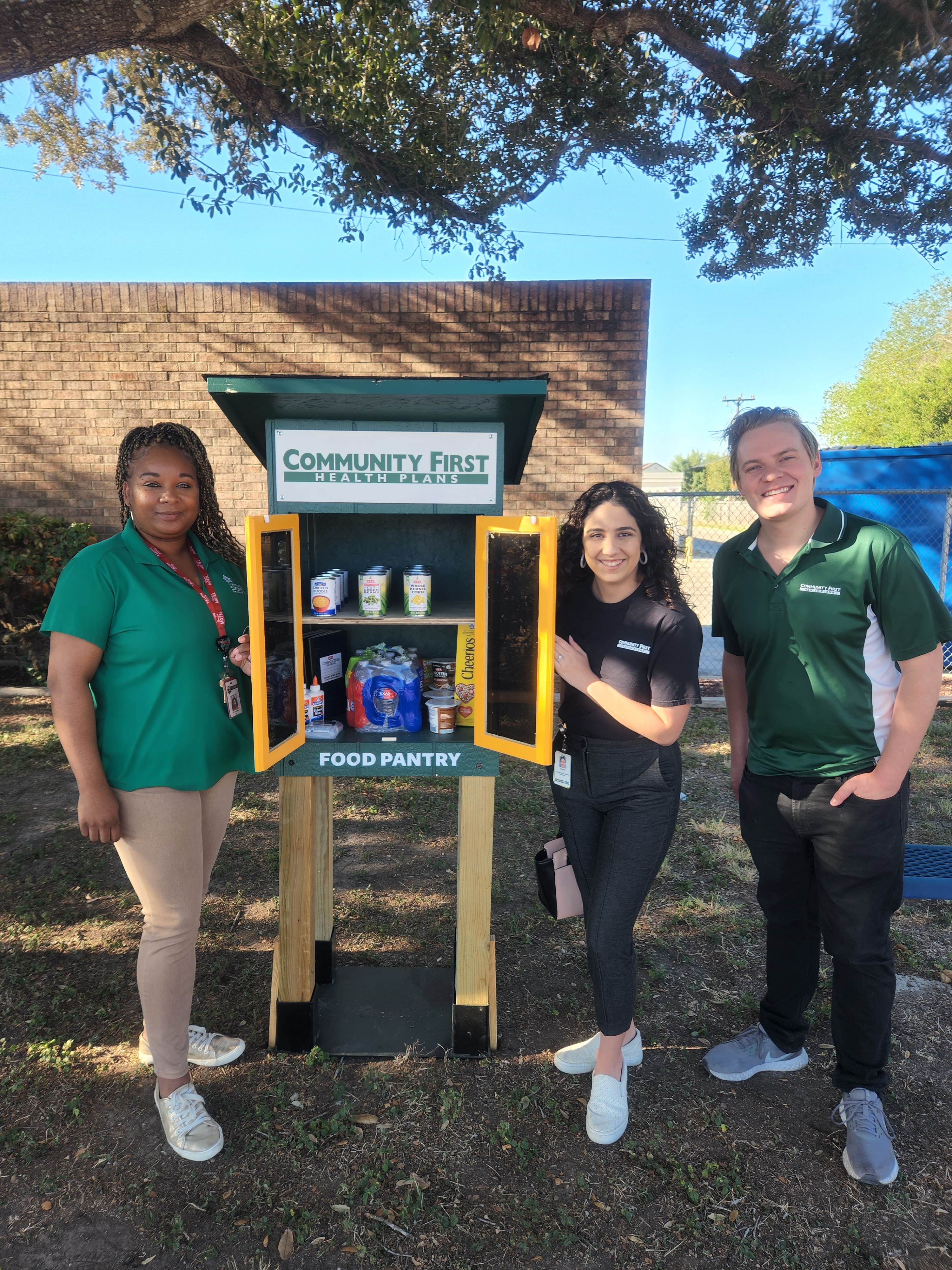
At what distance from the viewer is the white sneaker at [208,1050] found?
8.42 feet

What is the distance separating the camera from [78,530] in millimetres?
7129

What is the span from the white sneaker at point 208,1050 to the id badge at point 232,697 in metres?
1.24

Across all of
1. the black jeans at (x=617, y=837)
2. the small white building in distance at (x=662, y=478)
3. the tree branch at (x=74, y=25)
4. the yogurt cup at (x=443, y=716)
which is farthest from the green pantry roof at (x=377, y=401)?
the small white building in distance at (x=662, y=478)

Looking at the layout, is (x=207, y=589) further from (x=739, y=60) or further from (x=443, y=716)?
(x=739, y=60)

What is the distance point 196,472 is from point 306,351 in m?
5.39

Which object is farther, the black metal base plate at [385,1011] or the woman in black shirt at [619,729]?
the black metal base plate at [385,1011]

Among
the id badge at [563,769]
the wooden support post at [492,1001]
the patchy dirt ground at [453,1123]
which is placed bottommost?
the patchy dirt ground at [453,1123]

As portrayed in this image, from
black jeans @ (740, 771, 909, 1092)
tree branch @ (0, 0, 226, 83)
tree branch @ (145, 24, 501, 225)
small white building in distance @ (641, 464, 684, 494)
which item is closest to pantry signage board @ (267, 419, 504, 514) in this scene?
black jeans @ (740, 771, 909, 1092)

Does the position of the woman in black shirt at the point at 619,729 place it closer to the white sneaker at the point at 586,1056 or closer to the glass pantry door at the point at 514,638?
the glass pantry door at the point at 514,638

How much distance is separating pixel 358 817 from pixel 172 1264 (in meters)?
3.06

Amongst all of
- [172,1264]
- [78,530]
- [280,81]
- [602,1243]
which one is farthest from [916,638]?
[78,530]

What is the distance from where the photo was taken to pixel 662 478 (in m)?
111

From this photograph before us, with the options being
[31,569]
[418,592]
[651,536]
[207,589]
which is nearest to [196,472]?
[207,589]

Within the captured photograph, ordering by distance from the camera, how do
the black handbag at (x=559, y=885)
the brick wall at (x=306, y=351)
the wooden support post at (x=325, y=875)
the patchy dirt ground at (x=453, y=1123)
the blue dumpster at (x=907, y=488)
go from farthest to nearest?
the blue dumpster at (x=907, y=488) → the brick wall at (x=306, y=351) → the wooden support post at (x=325, y=875) → the black handbag at (x=559, y=885) → the patchy dirt ground at (x=453, y=1123)
